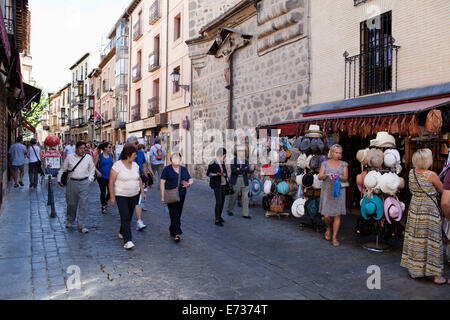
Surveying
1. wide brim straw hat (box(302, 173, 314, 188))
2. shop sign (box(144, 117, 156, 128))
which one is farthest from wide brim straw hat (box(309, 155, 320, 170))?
shop sign (box(144, 117, 156, 128))

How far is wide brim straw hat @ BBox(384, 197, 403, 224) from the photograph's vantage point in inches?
224

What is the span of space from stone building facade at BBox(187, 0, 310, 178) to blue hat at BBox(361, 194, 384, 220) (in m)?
5.33

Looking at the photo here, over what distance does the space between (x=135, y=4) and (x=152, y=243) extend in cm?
2507

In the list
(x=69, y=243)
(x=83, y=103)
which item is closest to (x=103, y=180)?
(x=69, y=243)

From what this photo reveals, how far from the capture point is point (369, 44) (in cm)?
900

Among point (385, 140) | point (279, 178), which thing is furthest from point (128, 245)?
point (385, 140)

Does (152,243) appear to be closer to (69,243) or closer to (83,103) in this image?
(69,243)

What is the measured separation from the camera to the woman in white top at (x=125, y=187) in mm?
5980

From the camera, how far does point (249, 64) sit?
13648 millimetres

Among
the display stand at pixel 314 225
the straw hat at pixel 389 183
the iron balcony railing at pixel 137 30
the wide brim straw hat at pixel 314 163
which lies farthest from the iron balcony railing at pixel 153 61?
the straw hat at pixel 389 183

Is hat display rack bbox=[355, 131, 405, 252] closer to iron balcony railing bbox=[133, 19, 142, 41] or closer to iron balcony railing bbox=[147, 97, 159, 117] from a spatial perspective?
iron balcony railing bbox=[147, 97, 159, 117]

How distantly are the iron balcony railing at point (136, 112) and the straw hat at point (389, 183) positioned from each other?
2282 centimetres

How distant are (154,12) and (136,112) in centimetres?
713

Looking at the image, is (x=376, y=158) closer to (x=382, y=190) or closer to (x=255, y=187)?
(x=382, y=190)
